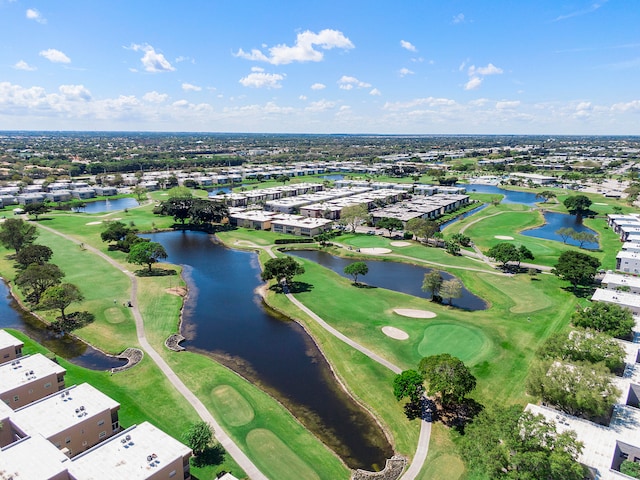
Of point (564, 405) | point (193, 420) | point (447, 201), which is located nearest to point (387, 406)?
point (564, 405)

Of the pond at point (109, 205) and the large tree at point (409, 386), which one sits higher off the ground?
the large tree at point (409, 386)

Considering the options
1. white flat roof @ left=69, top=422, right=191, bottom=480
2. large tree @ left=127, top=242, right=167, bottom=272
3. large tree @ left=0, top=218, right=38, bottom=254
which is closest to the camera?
white flat roof @ left=69, top=422, right=191, bottom=480

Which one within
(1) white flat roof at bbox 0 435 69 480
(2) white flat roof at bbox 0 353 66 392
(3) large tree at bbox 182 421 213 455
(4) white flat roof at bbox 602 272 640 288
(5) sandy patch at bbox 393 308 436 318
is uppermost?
(1) white flat roof at bbox 0 435 69 480

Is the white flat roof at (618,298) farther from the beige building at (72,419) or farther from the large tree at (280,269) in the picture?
→ the beige building at (72,419)

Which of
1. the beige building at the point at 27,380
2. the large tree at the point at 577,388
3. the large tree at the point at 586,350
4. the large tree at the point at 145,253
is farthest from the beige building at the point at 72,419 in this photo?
the large tree at the point at 145,253

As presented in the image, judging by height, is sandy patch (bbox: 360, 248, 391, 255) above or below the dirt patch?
above

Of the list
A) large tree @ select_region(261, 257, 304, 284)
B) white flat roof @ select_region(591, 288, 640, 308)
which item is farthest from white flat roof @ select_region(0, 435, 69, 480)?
white flat roof @ select_region(591, 288, 640, 308)

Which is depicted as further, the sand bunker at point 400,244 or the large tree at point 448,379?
the sand bunker at point 400,244

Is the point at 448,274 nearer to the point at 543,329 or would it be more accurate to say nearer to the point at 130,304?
the point at 543,329

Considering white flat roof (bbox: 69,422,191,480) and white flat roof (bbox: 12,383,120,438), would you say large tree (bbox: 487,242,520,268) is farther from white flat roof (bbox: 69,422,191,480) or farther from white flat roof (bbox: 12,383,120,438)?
white flat roof (bbox: 12,383,120,438)
